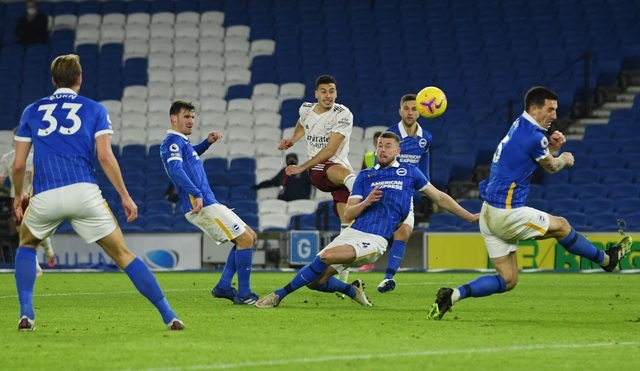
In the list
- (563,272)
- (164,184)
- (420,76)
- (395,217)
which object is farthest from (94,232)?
(420,76)

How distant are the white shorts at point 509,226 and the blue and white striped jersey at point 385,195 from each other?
3.64 feet

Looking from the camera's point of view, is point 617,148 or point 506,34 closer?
point 617,148

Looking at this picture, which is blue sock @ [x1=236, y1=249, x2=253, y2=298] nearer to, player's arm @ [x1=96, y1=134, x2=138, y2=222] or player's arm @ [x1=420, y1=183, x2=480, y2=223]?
player's arm @ [x1=420, y1=183, x2=480, y2=223]

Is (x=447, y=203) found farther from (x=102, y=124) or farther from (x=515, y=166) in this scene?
(x=102, y=124)

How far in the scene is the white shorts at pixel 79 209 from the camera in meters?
8.49

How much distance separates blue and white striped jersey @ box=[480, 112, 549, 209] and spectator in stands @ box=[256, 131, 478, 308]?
1.05 meters

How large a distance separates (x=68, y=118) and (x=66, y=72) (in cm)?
35

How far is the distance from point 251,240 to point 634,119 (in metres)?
14.4

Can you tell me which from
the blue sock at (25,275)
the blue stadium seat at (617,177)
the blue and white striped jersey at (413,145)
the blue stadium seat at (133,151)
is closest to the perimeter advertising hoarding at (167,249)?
the blue stadium seat at (133,151)

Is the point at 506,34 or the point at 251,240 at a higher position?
the point at 506,34

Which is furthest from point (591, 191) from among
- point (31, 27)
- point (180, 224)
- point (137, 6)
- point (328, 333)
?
point (328, 333)

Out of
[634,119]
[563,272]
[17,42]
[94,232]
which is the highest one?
[17,42]

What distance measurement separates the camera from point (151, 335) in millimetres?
8633

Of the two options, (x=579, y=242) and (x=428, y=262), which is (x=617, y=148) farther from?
(x=579, y=242)
